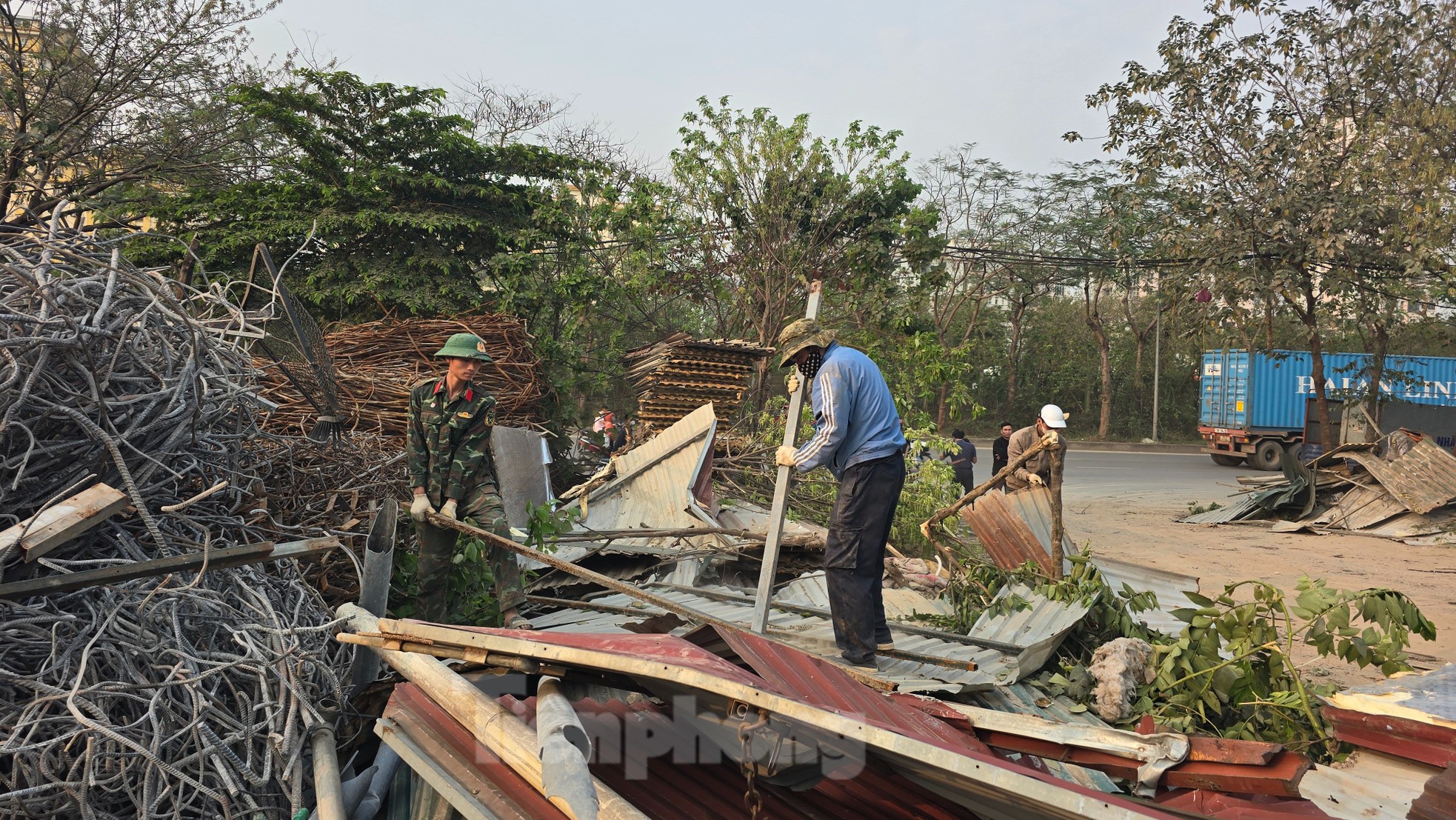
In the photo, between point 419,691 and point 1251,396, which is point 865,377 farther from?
point 1251,396

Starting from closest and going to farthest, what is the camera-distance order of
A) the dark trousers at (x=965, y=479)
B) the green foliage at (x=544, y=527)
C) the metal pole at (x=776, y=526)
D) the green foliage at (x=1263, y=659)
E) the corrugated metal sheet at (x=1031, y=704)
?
the green foliage at (x=1263, y=659)
the corrugated metal sheet at (x=1031, y=704)
the metal pole at (x=776, y=526)
the green foliage at (x=544, y=527)
the dark trousers at (x=965, y=479)

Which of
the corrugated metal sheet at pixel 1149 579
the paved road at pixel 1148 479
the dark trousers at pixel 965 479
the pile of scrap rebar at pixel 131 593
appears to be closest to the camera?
the pile of scrap rebar at pixel 131 593

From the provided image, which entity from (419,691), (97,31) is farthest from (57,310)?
(97,31)

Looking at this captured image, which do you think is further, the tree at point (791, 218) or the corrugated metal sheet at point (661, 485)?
the tree at point (791, 218)

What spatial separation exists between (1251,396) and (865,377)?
67.7ft

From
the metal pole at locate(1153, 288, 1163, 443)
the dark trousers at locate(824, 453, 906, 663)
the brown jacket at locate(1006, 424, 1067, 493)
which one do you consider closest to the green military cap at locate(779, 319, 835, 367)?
the dark trousers at locate(824, 453, 906, 663)

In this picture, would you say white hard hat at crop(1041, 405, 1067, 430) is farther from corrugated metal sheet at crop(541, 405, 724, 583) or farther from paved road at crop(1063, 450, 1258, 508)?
paved road at crop(1063, 450, 1258, 508)

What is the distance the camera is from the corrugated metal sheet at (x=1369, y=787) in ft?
9.23

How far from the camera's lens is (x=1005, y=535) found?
540 centimetres

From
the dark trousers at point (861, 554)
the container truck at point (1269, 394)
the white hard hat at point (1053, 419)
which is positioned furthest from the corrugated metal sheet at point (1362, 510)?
the dark trousers at point (861, 554)

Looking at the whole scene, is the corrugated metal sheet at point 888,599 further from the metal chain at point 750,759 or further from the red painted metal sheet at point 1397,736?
the metal chain at point 750,759

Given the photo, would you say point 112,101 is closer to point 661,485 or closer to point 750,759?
point 661,485

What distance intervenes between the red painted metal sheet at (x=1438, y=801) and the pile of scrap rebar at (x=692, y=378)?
886cm

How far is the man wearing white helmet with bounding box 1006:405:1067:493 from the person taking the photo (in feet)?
22.9
